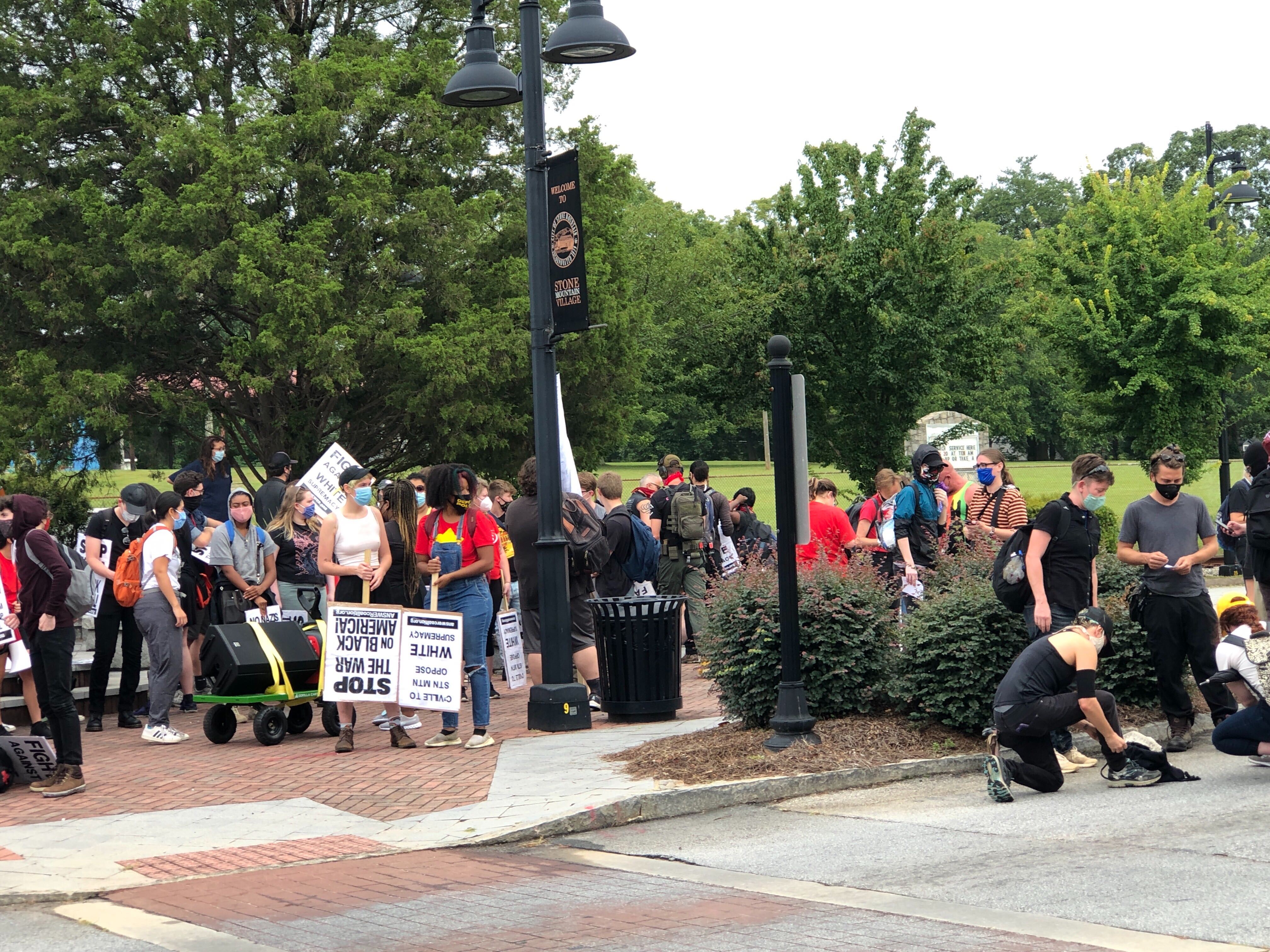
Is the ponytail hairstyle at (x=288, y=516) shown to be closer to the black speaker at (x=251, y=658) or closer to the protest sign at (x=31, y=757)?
the black speaker at (x=251, y=658)

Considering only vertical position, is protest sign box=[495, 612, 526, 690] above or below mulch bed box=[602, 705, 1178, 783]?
above

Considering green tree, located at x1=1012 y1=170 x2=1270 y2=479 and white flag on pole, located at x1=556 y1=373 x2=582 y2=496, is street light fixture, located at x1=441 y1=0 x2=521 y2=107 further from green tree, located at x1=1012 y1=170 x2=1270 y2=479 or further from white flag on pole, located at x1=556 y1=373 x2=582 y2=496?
green tree, located at x1=1012 y1=170 x2=1270 y2=479

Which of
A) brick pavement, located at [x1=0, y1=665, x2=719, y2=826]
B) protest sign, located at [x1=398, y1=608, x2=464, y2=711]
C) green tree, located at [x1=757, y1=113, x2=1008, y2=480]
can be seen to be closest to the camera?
brick pavement, located at [x1=0, y1=665, x2=719, y2=826]

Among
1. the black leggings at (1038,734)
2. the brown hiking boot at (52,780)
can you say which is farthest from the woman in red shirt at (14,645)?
the black leggings at (1038,734)

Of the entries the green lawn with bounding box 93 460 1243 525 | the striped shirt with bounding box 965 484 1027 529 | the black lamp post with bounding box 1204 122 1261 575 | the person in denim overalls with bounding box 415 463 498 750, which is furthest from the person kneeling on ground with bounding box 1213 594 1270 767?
the green lawn with bounding box 93 460 1243 525

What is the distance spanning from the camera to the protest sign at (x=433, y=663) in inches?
414

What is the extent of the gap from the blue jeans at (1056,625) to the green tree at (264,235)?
57.7 feet

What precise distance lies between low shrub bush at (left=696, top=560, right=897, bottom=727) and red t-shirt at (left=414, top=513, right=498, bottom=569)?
1.84 metres

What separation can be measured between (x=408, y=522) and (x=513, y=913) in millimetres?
5056

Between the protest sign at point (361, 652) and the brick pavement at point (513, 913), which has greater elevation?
the protest sign at point (361, 652)

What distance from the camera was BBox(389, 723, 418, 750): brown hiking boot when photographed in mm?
10727

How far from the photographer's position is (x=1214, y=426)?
26.0 meters

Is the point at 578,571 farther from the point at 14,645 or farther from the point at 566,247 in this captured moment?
the point at 14,645

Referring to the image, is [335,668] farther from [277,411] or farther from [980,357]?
[980,357]
